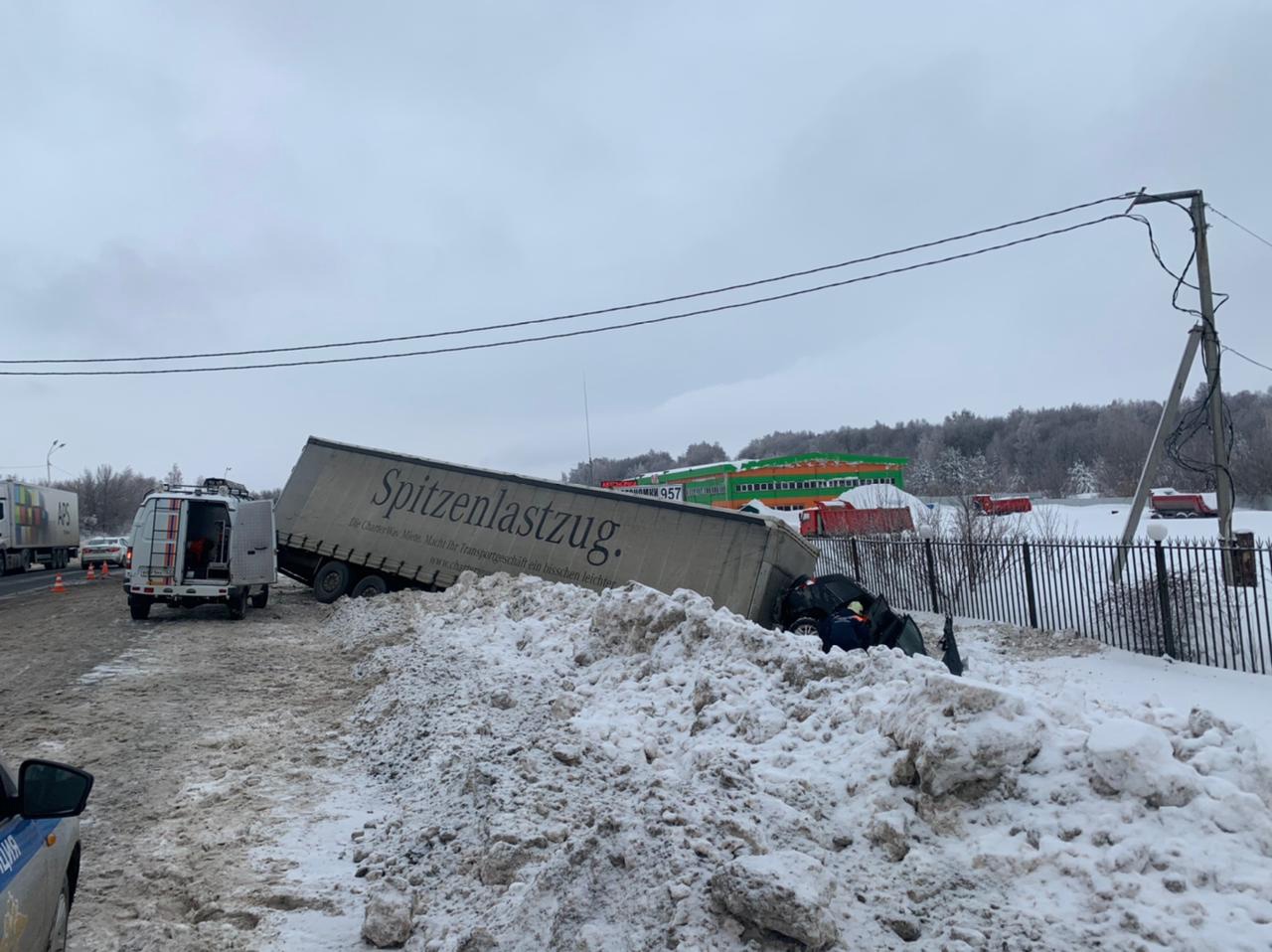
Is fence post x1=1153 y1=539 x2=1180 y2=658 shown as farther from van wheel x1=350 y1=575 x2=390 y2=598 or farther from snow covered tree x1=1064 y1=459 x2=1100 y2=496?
snow covered tree x1=1064 y1=459 x2=1100 y2=496

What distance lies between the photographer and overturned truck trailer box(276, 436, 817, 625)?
15.0m

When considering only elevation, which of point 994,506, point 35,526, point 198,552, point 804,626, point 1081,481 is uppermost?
point 1081,481

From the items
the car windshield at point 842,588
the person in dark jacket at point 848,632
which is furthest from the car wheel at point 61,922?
the car windshield at point 842,588

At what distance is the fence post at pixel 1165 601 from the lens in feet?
39.6

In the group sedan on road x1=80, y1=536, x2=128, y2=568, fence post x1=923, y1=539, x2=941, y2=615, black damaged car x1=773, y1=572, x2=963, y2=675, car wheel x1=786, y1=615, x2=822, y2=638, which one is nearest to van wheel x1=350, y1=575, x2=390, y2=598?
black damaged car x1=773, y1=572, x2=963, y2=675

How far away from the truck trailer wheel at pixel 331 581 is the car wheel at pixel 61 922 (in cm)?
1622

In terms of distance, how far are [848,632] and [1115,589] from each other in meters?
4.88

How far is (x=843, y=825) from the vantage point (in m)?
4.51

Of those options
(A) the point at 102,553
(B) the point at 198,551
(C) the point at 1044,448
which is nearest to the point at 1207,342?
(B) the point at 198,551

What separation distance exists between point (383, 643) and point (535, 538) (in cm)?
471

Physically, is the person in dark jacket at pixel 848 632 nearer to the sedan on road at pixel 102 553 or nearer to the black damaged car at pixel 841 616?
the black damaged car at pixel 841 616

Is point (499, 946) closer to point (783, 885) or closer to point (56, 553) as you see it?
point (783, 885)

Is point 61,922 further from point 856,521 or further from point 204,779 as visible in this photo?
point 856,521

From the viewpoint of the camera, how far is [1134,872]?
3699 mm
